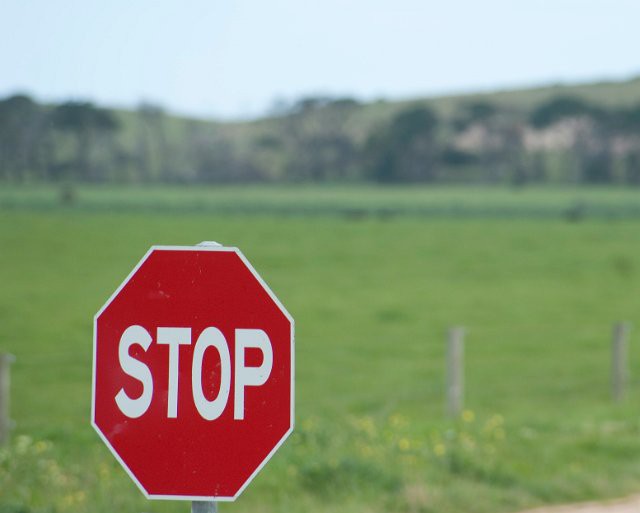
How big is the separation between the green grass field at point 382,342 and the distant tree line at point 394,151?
12.6 meters

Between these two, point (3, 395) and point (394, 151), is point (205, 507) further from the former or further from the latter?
point (394, 151)

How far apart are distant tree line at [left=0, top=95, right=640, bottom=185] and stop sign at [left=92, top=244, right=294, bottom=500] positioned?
79.0 metres

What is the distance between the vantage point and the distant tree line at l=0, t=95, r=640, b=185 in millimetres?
92812

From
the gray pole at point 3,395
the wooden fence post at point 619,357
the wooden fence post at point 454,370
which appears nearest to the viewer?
the gray pole at point 3,395

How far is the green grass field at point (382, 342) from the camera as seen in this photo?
7910 mm

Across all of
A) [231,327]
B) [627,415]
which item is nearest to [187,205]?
[627,415]

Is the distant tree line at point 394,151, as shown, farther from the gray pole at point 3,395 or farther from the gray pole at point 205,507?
the gray pole at point 205,507

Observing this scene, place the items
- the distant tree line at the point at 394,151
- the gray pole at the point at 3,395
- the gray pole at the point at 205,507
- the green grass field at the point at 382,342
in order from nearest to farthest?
the gray pole at the point at 205,507 → the green grass field at the point at 382,342 → the gray pole at the point at 3,395 → the distant tree line at the point at 394,151

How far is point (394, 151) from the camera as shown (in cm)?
9412

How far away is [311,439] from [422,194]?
264 feet

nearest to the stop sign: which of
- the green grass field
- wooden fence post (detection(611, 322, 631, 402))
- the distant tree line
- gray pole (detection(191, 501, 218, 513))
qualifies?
gray pole (detection(191, 501, 218, 513))

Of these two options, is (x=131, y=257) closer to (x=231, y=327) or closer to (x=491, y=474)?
(x=491, y=474)

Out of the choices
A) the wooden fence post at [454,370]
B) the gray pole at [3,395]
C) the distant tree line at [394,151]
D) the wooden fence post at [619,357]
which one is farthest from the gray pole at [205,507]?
the distant tree line at [394,151]

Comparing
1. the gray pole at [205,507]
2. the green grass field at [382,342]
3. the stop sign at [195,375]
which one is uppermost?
the stop sign at [195,375]
